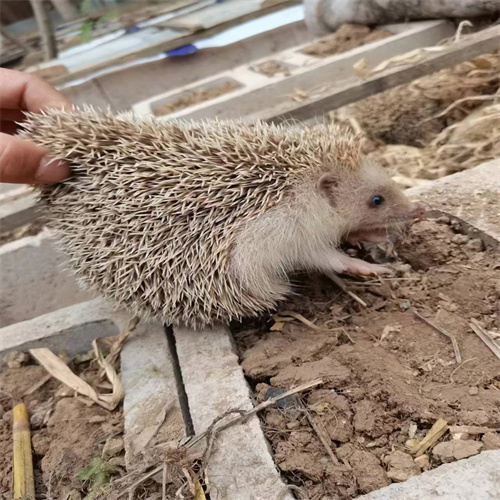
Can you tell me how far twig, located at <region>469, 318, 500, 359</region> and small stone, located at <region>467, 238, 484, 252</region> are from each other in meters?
0.52

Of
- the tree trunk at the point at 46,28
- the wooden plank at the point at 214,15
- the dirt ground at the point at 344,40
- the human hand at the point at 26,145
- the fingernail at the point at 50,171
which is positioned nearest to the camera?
the human hand at the point at 26,145

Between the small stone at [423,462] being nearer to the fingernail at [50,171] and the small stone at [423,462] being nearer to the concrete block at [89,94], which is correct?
the fingernail at [50,171]

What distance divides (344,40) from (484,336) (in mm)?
4736

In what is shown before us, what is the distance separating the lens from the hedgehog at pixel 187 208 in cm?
255

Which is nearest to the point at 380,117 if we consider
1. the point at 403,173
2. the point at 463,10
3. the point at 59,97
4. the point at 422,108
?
the point at 422,108

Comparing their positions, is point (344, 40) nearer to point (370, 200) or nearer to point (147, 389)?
point (370, 200)

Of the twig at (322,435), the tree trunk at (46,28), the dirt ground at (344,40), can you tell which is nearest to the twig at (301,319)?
the twig at (322,435)

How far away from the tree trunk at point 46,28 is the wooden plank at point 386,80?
17.8 ft

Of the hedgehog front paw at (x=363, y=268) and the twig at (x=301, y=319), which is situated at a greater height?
the hedgehog front paw at (x=363, y=268)

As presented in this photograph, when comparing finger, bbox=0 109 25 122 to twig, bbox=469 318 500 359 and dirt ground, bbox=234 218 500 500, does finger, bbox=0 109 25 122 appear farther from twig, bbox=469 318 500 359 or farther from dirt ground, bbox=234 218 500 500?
twig, bbox=469 318 500 359

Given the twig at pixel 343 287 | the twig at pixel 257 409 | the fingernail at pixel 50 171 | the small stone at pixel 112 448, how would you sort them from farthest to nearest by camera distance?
the twig at pixel 343 287 → the fingernail at pixel 50 171 → the small stone at pixel 112 448 → the twig at pixel 257 409

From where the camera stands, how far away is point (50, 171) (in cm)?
254

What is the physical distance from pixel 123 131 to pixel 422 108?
2.94m

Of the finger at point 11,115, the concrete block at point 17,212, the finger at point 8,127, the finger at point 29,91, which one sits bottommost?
the concrete block at point 17,212
